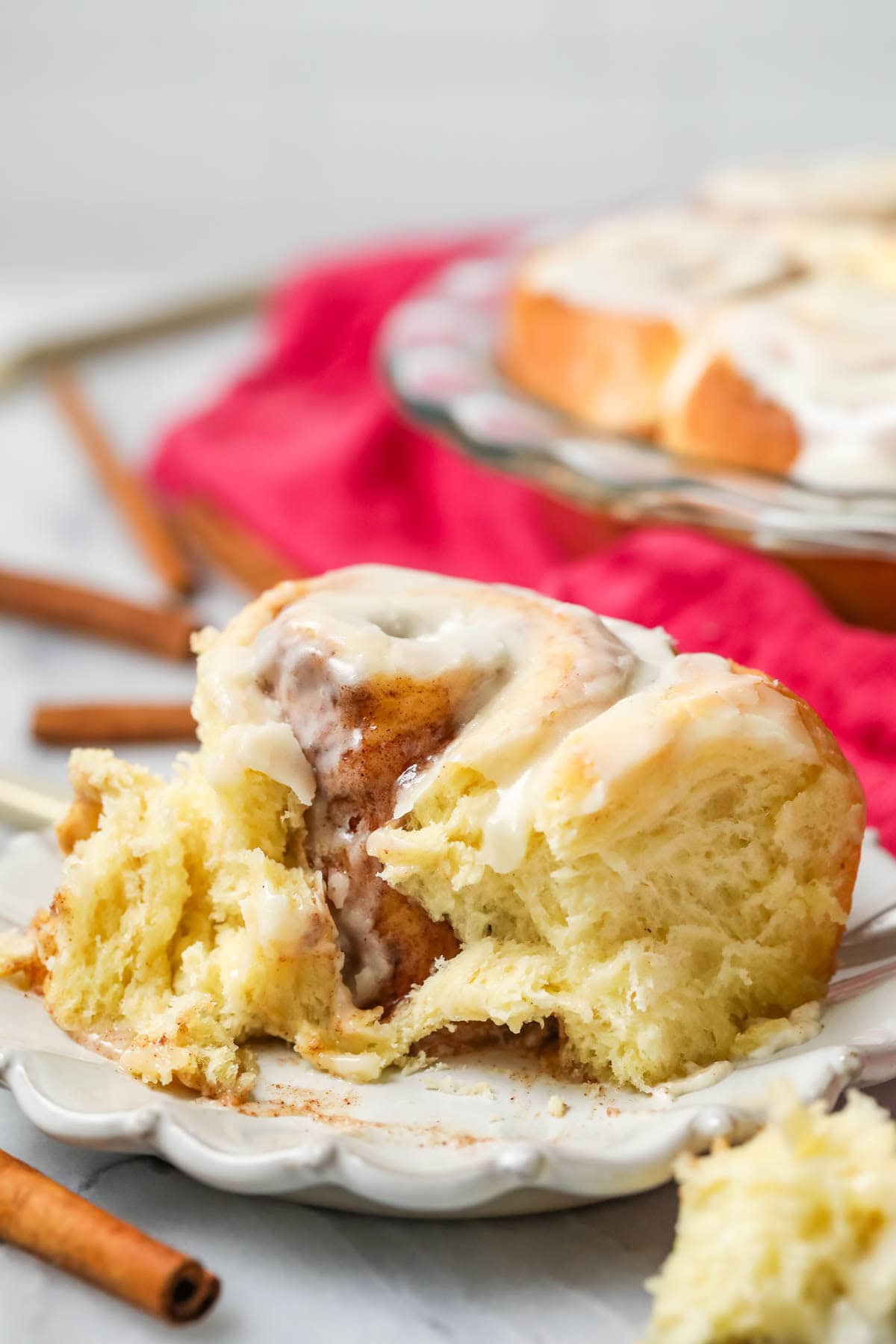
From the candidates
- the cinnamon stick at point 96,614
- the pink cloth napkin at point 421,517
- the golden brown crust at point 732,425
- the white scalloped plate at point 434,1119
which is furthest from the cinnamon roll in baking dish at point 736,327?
the white scalloped plate at point 434,1119

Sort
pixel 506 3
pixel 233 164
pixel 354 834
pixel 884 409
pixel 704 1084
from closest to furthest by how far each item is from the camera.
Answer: pixel 704 1084
pixel 354 834
pixel 884 409
pixel 506 3
pixel 233 164

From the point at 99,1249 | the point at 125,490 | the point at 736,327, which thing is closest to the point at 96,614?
the point at 125,490

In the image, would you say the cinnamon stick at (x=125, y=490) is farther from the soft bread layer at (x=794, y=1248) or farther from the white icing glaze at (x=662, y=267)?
the soft bread layer at (x=794, y=1248)

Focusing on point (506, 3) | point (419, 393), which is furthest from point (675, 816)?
point (506, 3)

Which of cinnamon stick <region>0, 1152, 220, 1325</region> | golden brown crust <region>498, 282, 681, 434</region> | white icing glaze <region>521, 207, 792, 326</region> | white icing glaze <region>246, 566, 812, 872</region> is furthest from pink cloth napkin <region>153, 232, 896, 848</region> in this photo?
cinnamon stick <region>0, 1152, 220, 1325</region>

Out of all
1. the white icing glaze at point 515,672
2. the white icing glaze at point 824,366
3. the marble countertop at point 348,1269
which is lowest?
the marble countertop at point 348,1269

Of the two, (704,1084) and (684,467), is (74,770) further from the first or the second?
(684,467)
